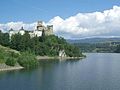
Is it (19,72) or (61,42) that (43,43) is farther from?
(19,72)

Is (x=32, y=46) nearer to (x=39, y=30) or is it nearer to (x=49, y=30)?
(x=39, y=30)

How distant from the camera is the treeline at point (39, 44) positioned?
13425 cm

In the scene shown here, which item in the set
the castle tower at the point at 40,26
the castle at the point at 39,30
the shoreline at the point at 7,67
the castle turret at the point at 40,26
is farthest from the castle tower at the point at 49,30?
the shoreline at the point at 7,67

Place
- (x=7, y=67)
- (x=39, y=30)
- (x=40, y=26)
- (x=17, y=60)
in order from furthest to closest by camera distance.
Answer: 1. (x=40, y=26)
2. (x=39, y=30)
3. (x=17, y=60)
4. (x=7, y=67)

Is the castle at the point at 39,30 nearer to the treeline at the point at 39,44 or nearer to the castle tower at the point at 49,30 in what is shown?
the castle tower at the point at 49,30

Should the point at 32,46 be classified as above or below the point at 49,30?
below

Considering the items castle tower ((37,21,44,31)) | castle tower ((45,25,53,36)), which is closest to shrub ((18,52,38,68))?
castle tower ((45,25,53,36))

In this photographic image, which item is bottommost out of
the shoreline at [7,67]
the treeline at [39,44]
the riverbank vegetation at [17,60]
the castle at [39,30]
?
the shoreline at [7,67]

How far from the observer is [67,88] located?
5550 centimetres

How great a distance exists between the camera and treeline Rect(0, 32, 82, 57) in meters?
134

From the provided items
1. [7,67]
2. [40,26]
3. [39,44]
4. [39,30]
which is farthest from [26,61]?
[40,26]

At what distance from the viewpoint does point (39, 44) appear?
146375 millimetres

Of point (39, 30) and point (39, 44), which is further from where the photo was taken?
point (39, 30)

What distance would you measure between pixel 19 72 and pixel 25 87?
22.2 m
